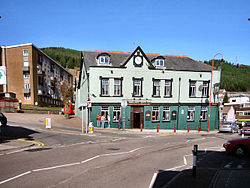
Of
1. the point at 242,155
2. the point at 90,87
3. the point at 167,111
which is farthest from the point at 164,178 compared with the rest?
the point at 167,111

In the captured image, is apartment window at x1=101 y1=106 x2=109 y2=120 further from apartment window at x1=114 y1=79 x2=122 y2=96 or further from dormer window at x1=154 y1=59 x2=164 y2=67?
dormer window at x1=154 y1=59 x2=164 y2=67

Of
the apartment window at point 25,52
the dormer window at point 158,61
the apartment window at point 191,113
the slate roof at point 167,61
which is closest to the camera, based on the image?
the slate roof at point 167,61

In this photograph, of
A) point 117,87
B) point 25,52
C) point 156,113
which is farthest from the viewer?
point 25,52

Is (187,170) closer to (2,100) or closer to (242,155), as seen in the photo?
(242,155)

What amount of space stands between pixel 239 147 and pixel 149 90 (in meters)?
15.4

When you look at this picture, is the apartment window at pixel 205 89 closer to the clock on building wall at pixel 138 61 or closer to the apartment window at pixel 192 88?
the apartment window at pixel 192 88

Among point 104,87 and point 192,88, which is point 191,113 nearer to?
point 192,88

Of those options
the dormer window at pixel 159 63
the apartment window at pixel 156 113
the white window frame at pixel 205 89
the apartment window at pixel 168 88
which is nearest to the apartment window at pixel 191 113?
the white window frame at pixel 205 89

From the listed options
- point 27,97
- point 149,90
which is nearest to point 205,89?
point 149,90

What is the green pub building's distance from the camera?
2403 centimetres

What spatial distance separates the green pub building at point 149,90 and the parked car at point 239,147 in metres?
14.3

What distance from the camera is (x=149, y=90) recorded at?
25.4 meters

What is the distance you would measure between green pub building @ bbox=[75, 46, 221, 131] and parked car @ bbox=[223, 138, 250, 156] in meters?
14.3

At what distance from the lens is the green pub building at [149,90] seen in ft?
78.8
